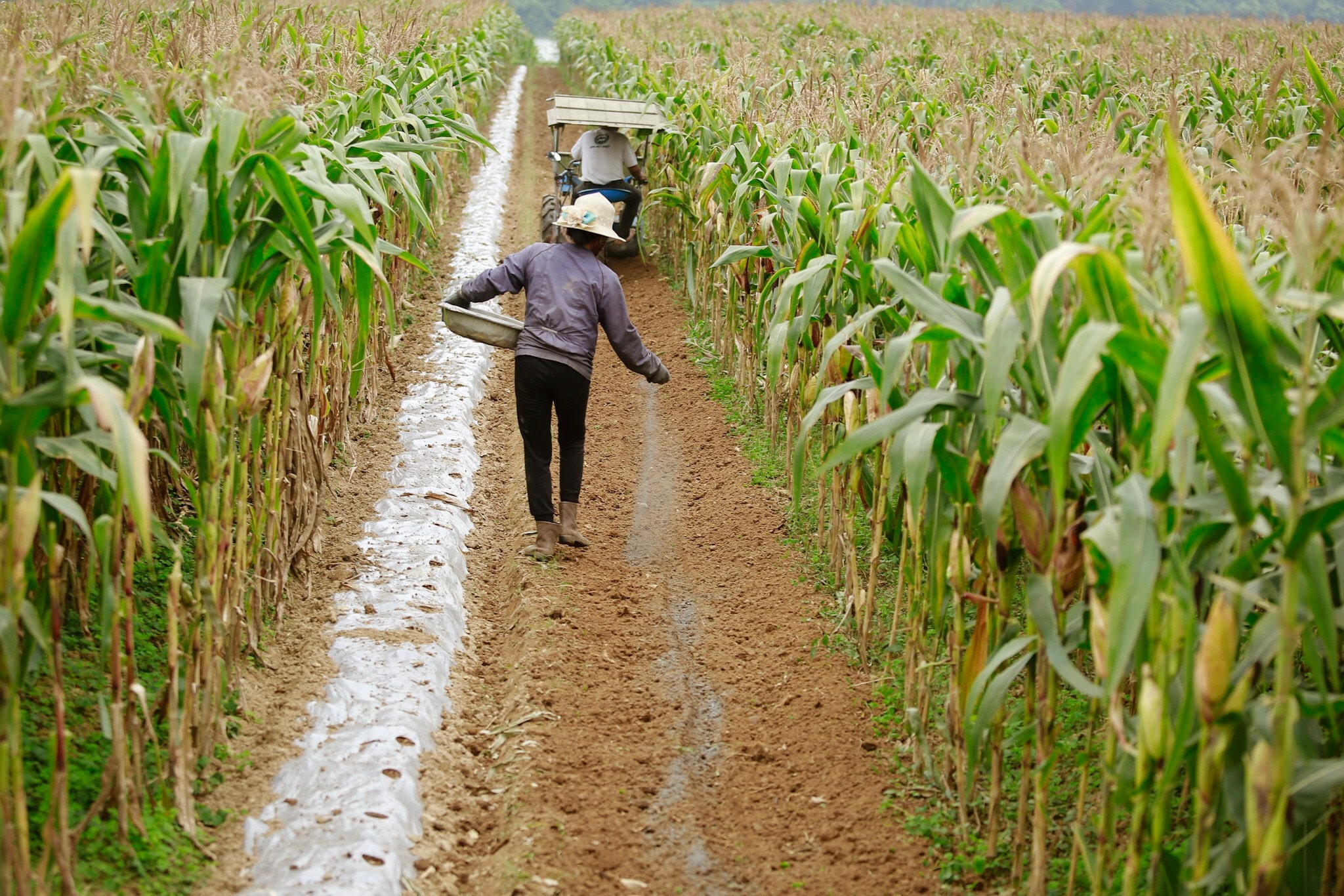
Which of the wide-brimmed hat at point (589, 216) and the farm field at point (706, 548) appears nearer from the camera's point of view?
the farm field at point (706, 548)

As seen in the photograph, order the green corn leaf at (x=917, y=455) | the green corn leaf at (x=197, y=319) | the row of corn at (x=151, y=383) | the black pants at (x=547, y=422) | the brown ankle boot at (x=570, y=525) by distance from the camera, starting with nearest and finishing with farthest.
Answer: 1. the row of corn at (x=151, y=383)
2. the green corn leaf at (x=917, y=455)
3. the green corn leaf at (x=197, y=319)
4. the black pants at (x=547, y=422)
5. the brown ankle boot at (x=570, y=525)

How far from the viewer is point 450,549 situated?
5.03m

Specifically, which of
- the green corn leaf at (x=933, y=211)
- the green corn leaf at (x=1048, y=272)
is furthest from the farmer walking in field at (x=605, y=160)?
the green corn leaf at (x=1048, y=272)

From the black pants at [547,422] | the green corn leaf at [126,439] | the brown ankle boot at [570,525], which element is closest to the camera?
the green corn leaf at [126,439]

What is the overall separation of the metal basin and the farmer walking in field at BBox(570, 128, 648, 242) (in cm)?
466

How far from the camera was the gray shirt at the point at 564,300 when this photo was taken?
15.7 ft

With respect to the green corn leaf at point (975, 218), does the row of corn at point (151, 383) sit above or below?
below

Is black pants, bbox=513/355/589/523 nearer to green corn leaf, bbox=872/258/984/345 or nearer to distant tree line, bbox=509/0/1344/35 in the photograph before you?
green corn leaf, bbox=872/258/984/345

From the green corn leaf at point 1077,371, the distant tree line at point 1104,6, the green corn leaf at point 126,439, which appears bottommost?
the green corn leaf at point 126,439

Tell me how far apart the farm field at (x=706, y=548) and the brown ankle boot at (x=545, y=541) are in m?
0.13

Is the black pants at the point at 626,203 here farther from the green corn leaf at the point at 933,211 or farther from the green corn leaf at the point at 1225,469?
the green corn leaf at the point at 1225,469

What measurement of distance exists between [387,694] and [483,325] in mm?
1742

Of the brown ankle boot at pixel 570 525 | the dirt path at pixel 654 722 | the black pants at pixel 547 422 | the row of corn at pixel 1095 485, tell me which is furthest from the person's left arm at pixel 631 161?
the brown ankle boot at pixel 570 525

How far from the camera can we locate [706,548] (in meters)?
5.40
